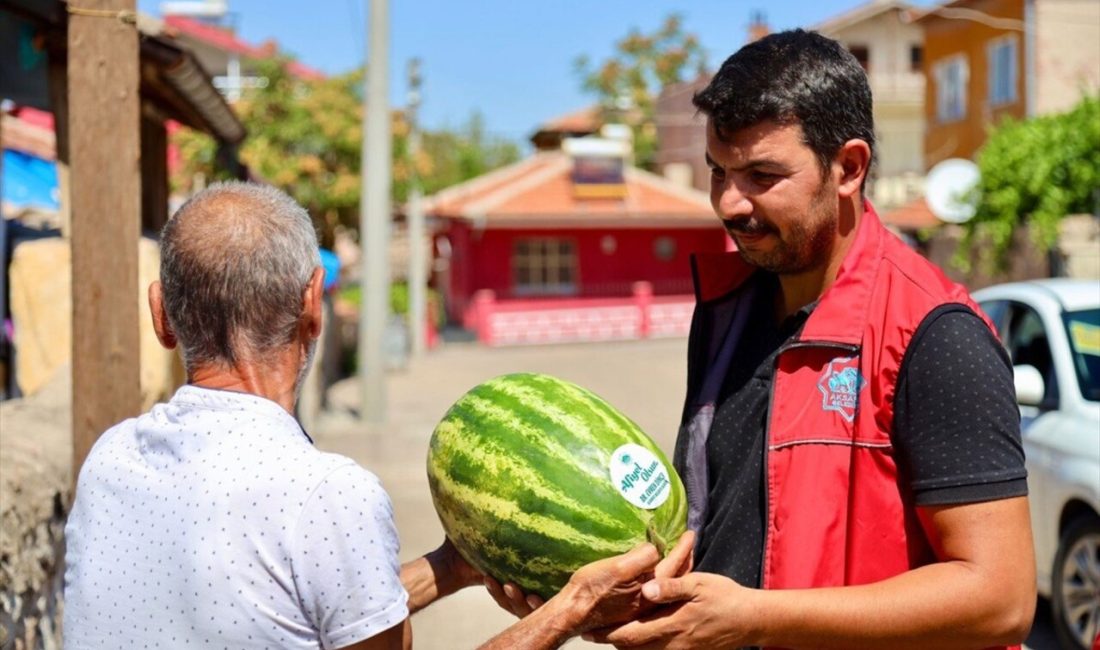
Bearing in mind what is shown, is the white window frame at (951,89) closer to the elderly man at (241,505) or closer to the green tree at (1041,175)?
the green tree at (1041,175)

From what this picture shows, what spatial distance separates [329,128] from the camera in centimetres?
2125

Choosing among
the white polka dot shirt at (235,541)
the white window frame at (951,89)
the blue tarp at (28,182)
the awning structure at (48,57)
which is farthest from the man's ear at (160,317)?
the white window frame at (951,89)

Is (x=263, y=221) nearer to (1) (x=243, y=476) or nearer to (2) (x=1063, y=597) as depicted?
(1) (x=243, y=476)

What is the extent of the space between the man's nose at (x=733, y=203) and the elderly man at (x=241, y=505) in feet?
2.03

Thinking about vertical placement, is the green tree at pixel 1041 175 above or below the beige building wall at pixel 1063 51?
below

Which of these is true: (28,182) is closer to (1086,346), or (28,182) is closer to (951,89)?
(1086,346)

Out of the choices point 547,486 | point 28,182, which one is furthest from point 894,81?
point 547,486

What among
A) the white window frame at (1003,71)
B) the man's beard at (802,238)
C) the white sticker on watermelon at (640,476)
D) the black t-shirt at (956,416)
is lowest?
the white sticker on watermelon at (640,476)

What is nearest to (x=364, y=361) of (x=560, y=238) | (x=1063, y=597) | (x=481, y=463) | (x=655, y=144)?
(x=1063, y=597)

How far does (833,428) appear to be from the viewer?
6.61 feet

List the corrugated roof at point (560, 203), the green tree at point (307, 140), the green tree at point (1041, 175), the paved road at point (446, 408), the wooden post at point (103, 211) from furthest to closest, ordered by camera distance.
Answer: the corrugated roof at point (560, 203)
the green tree at point (307, 140)
the green tree at point (1041, 175)
the paved road at point (446, 408)
the wooden post at point (103, 211)

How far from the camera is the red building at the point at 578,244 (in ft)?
94.3

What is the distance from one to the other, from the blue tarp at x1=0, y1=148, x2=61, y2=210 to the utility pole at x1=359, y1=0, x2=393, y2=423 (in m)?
3.56

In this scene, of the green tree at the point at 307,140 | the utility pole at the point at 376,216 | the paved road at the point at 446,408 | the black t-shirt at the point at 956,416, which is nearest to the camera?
the black t-shirt at the point at 956,416
